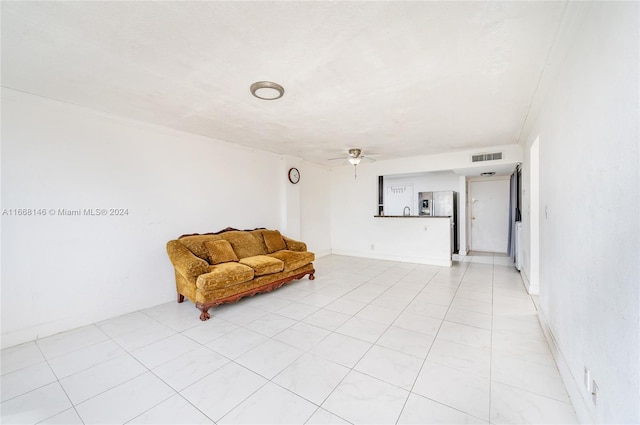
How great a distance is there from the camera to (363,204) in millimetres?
6527

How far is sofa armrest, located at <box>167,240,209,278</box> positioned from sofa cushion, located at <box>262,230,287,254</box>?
4.54 ft

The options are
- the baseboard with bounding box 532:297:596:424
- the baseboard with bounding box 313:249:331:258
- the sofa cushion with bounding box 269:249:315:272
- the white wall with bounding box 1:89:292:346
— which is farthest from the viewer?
the baseboard with bounding box 313:249:331:258

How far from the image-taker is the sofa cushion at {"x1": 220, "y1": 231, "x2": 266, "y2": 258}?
4.07 m

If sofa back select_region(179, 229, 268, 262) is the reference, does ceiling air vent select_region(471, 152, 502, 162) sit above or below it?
above

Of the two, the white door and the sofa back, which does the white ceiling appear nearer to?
the sofa back

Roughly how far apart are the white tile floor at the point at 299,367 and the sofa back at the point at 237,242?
2.55 ft

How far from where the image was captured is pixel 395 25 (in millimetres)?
1632

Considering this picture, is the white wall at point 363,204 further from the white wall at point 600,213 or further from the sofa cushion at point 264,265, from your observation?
the white wall at point 600,213

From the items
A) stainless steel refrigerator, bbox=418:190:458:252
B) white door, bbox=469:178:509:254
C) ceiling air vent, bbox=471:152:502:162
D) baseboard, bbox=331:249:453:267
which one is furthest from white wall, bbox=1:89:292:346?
white door, bbox=469:178:509:254

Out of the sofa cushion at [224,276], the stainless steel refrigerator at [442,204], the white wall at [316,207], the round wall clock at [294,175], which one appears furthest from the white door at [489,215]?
the sofa cushion at [224,276]

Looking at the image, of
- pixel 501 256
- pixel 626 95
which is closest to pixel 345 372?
pixel 626 95

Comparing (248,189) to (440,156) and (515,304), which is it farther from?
(515,304)

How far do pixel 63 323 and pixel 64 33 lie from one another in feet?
9.19

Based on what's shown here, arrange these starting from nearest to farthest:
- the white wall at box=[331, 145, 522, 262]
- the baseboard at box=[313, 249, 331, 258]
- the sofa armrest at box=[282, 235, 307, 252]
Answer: the sofa armrest at box=[282, 235, 307, 252] < the white wall at box=[331, 145, 522, 262] < the baseboard at box=[313, 249, 331, 258]
